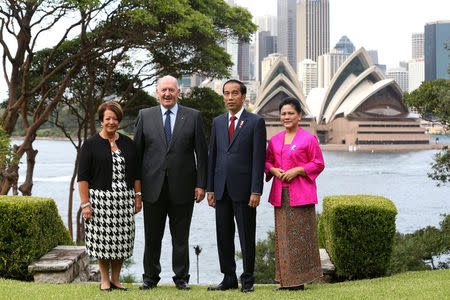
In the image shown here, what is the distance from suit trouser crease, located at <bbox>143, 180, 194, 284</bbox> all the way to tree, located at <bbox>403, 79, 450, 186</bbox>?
516 cm


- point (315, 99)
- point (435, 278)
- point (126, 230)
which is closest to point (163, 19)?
point (126, 230)

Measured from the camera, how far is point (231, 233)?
3.58 meters

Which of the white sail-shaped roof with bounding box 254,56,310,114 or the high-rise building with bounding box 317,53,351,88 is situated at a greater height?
the high-rise building with bounding box 317,53,351,88

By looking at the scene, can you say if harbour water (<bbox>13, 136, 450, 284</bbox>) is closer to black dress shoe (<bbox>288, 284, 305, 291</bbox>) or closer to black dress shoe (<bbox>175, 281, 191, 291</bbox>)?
black dress shoe (<bbox>175, 281, 191, 291</bbox>)

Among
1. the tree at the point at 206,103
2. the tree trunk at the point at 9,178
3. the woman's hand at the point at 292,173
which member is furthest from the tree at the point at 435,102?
the tree trunk at the point at 9,178

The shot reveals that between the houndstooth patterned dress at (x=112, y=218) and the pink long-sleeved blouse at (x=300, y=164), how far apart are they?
3.55 feet

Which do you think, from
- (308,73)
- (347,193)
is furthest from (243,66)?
(347,193)

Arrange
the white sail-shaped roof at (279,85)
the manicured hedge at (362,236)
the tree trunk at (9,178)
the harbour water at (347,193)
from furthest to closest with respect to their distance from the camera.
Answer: the white sail-shaped roof at (279,85) < the harbour water at (347,193) < the tree trunk at (9,178) < the manicured hedge at (362,236)

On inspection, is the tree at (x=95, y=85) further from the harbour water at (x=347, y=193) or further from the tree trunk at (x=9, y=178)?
the harbour water at (x=347, y=193)

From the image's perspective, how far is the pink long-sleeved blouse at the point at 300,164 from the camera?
137 inches

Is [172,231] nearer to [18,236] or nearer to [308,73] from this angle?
[18,236]

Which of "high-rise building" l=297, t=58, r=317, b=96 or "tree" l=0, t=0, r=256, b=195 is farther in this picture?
"high-rise building" l=297, t=58, r=317, b=96

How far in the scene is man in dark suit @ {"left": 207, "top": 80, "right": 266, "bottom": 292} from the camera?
344 cm

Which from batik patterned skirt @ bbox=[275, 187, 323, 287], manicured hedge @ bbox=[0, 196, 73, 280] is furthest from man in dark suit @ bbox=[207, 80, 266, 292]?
manicured hedge @ bbox=[0, 196, 73, 280]
